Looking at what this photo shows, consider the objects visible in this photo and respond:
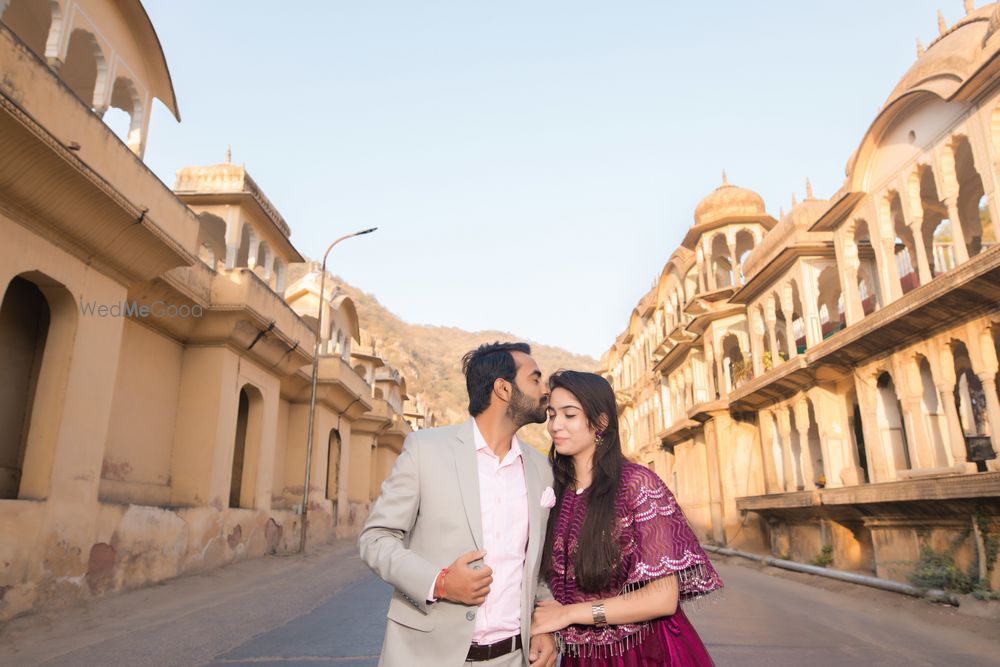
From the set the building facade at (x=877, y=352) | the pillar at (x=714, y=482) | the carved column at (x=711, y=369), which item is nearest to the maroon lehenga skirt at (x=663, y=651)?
the building facade at (x=877, y=352)

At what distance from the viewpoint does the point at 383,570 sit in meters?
2.41

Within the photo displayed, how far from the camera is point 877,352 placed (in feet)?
45.3

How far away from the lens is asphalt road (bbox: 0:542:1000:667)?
258 inches

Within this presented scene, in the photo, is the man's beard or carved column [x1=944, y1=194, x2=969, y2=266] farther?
carved column [x1=944, y1=194, x2=969, y2=266]

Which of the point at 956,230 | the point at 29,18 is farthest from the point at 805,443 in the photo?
the point at 29,18

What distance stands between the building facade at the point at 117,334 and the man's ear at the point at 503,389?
278 inches

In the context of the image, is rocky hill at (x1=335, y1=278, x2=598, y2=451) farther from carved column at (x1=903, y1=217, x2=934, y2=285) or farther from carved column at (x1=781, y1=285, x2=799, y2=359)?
carved column at (x1=903, y1=217, x2=934, y2=285)

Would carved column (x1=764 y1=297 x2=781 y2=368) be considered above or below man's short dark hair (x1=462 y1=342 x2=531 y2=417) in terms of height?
above

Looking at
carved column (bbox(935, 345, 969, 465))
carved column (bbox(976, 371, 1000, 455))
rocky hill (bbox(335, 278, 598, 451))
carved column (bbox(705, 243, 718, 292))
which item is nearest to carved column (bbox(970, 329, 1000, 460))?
carved column (bbox(976, 371, 1000, 455))

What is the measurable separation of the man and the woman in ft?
0.45

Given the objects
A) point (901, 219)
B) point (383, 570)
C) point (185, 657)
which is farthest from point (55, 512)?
point (901, 219)

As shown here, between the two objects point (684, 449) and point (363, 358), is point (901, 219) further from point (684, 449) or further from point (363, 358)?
point (363, 358)

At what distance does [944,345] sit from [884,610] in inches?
182

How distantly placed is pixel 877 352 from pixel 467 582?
13.9 m
